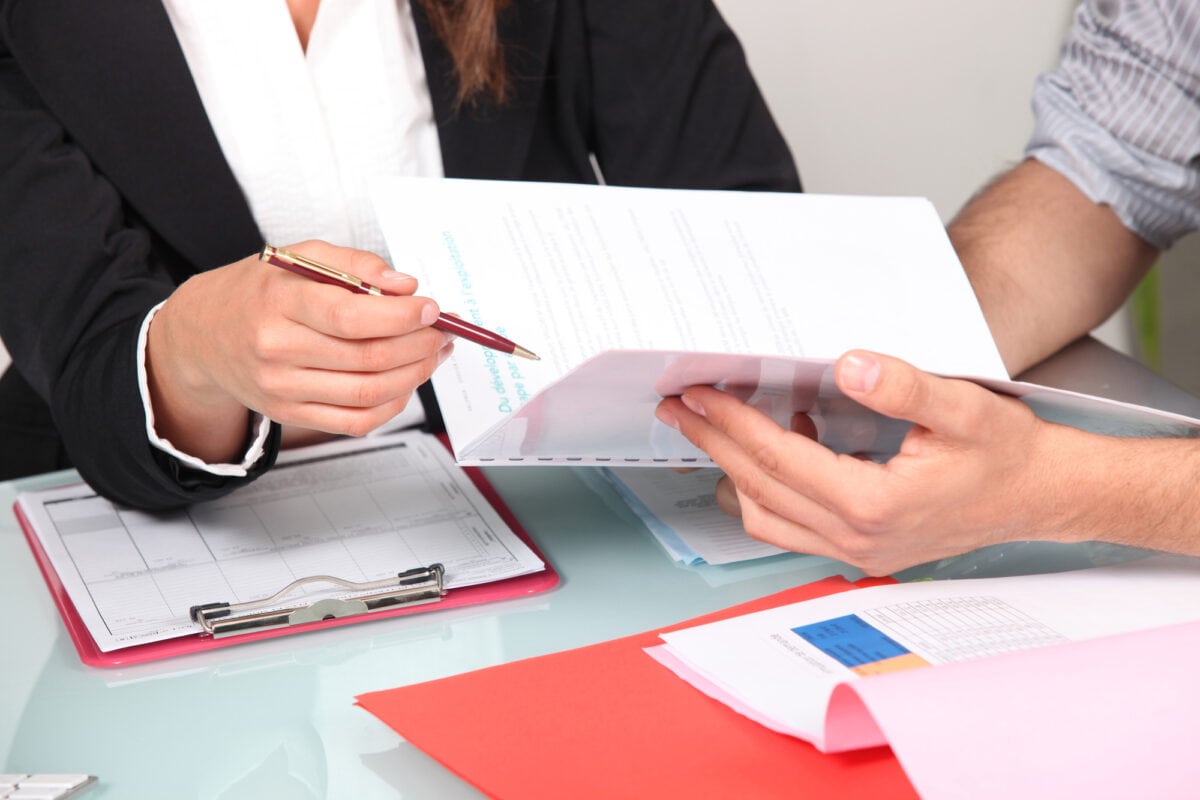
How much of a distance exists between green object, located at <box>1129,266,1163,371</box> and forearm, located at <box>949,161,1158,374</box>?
0.93 m

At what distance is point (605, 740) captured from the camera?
2.08 ft

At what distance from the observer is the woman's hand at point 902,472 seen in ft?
2.20

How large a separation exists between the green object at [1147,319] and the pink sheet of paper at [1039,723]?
161 cm

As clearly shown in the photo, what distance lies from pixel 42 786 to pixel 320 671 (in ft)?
0.54

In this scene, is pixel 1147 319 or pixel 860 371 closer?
pixel 860 371

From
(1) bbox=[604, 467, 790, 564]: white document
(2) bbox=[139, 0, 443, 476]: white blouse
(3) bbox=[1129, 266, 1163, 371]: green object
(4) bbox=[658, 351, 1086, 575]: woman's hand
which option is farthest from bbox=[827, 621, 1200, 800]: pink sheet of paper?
(3) bbox=[1129, 266, 1163, 371]: green object

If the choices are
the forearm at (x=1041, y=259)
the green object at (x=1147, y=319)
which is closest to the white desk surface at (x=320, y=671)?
the forearm at (x=1041, y=259)

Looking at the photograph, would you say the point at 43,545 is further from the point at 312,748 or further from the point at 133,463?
the point at 312,748

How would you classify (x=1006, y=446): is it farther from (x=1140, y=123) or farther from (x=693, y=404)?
(x=1140, y=123)

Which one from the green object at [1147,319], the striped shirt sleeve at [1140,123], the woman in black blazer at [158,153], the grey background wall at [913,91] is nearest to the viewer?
the woman in black blazer at [158,153]

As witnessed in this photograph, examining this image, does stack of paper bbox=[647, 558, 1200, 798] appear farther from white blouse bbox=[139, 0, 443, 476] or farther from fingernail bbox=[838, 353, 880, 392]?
white blouse bbox=[139, 0, 443, 476]

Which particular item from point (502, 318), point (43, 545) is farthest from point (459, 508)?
point (43, 545)

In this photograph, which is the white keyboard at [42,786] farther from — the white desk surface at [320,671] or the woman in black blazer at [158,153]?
Result: the woman in black blazer at [158,153]

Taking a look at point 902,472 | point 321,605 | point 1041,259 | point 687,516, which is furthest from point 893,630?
point 1041,259
